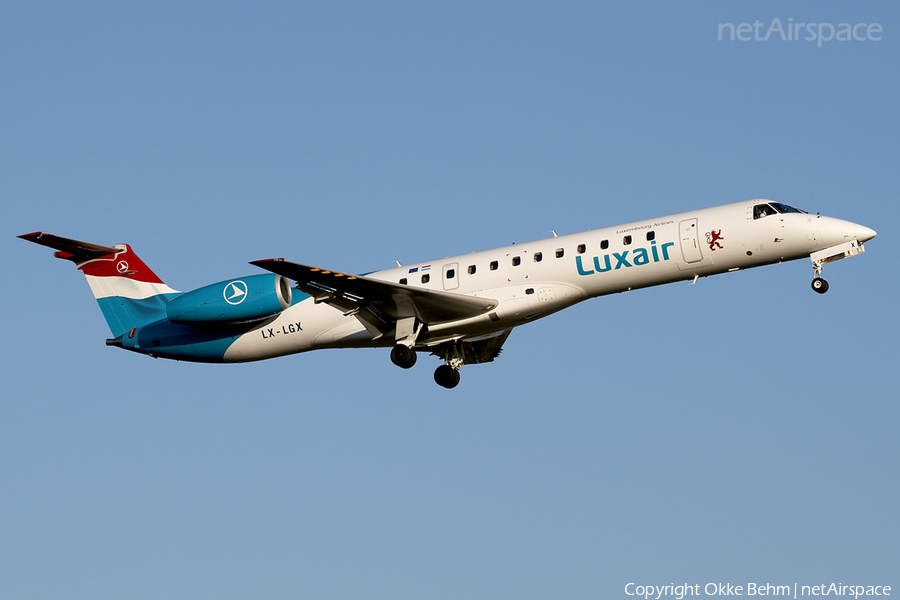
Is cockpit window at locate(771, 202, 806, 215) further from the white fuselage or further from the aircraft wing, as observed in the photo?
the aircraft wing

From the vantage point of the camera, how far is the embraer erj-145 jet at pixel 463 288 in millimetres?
23766

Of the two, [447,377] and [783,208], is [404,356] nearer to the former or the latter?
[447,377]

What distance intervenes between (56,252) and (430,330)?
10502 millimetres

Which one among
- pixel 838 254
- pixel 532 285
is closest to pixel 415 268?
pixel 532 285

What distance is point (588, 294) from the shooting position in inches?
974

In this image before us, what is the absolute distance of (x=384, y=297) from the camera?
24.8 meters

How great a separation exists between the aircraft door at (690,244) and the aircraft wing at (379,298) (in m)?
4.32

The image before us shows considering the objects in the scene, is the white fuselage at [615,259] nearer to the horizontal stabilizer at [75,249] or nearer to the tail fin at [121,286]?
the tail fin at [121,286]

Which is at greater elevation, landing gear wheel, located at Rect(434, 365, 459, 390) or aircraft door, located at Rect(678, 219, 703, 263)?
aircraft door, located at Rect(678, 219, 703, 263)

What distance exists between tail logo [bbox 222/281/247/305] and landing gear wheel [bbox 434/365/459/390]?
5.48 m

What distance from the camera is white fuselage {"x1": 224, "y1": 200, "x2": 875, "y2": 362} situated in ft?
77.6

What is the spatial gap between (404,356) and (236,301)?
4.30 m

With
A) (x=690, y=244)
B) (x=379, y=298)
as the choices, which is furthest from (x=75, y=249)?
(x=690, y=244)

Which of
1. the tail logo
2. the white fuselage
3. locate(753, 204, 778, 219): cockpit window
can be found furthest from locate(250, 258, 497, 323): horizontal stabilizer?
locate(753, 204, 778, 219): cockpit window
